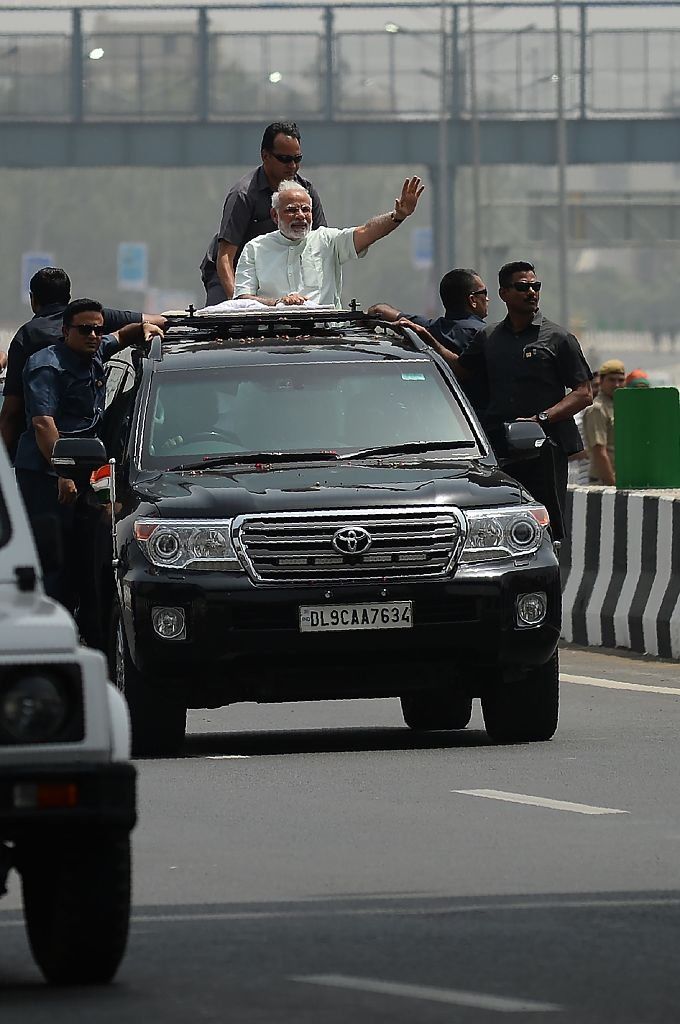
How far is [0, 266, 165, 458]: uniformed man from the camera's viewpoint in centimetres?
1534

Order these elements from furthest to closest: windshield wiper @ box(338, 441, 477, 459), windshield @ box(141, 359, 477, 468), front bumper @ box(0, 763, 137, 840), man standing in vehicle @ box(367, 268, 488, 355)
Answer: man standing in vehicle @ box(367, 268, 488, 355) < windshield @ box(141, 359, 477, 468) < windshield wiper @ box(338, 441, 477, 459) < front bumper @ box(0, 763, 137, 840)

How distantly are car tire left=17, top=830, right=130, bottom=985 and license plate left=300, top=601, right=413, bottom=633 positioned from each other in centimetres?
551

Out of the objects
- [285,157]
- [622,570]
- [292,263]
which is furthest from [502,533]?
[622,570]

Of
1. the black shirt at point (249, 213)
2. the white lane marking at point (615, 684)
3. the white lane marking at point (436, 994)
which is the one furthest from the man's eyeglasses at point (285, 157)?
the white lane marking at point (436, 994)

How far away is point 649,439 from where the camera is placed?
19.5 metres

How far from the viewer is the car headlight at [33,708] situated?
637 cm

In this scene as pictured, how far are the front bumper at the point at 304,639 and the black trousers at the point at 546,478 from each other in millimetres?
2525

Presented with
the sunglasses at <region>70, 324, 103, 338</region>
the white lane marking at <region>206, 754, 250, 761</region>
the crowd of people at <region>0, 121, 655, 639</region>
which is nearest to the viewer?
the white lane marking at <region>206, 754, 250, 761</region>

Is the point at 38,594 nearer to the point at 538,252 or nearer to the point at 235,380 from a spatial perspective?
the point at 235,380

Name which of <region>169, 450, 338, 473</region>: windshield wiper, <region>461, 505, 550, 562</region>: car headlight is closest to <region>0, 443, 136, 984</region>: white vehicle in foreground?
<region>461, 505, 550, 562</region>: car headlight

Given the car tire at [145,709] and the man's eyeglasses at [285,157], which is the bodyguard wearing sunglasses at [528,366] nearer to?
the man's eyeglasses at [285,157]

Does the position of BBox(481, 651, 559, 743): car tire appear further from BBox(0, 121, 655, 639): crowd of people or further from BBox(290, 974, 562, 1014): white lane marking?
BBox(290, 974, 562, 1014): white lane marking

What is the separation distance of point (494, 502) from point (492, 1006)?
6155mm

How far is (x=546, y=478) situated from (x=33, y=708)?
903cm
